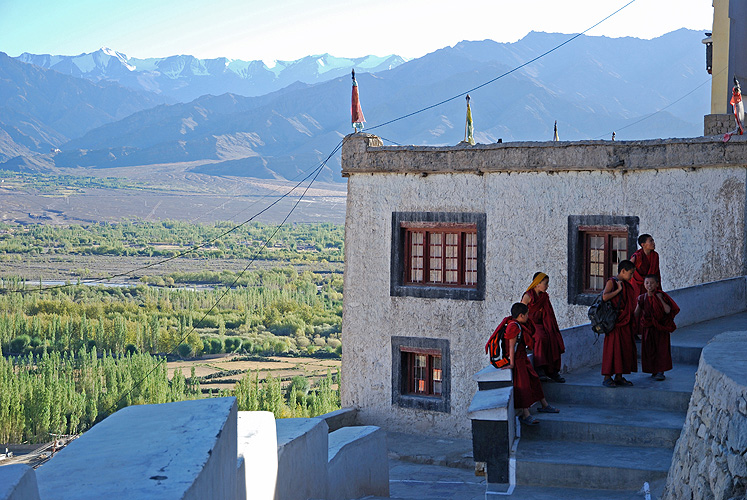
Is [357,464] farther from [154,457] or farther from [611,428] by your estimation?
[154,457]

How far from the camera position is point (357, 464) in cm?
884

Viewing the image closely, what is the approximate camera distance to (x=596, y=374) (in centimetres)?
853

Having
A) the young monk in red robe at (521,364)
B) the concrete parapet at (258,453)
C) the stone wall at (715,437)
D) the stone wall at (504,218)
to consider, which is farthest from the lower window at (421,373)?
the concrete parapet at (258,453)

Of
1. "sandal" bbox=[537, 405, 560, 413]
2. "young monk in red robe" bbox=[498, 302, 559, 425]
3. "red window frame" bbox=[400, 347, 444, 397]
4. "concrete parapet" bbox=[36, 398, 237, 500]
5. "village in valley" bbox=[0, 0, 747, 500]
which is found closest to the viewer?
"concrete parapet" bbox=[36, 398, 237, 500]

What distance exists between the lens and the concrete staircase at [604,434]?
6.50 metres

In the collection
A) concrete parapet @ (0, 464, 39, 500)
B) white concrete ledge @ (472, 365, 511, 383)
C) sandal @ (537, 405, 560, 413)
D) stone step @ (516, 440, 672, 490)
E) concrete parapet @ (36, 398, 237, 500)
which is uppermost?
concrete parapet @ (0, 464, 39, 500)

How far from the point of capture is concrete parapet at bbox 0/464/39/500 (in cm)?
273

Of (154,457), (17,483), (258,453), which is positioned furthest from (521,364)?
(17,483)

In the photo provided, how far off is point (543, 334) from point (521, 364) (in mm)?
849

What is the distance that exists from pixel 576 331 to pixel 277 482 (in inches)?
163

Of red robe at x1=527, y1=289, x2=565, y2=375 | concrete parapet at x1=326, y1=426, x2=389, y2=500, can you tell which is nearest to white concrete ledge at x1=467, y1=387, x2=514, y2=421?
red robe at x1=527, y1=289, x2=565, y2=375

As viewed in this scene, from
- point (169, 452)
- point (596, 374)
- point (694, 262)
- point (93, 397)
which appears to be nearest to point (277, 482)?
point (169, 452)

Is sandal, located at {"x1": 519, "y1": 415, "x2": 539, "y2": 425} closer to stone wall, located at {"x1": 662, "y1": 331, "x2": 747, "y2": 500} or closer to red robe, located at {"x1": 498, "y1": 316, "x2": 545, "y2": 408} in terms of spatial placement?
red robe, located at {"x1": 498, "y1": 316, "x2": 545, "y2": 408}

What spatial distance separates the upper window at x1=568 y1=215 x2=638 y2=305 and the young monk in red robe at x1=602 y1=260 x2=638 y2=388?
200 inches
